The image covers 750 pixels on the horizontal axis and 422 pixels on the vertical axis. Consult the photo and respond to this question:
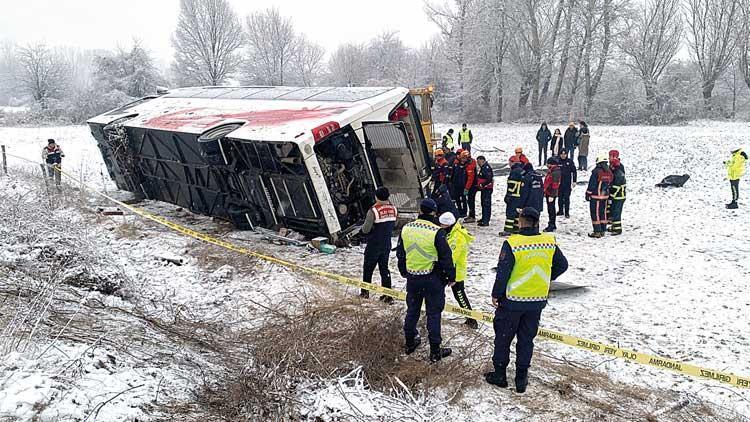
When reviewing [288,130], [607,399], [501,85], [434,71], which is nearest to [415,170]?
[288,130]

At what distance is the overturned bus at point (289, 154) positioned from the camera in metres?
8.45

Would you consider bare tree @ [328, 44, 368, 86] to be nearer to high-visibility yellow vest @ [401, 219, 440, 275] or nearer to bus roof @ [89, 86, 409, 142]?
bus roof @ [89, 86, 409, 142]

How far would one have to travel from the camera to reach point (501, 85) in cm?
3634

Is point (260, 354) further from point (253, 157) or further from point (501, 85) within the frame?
point (501, 85)

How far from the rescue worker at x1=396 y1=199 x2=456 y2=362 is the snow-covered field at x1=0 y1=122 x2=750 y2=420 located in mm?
714

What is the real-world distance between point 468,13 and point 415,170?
30920mm

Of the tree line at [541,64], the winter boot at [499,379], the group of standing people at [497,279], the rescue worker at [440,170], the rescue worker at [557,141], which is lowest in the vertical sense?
the winter boot at [499,379]

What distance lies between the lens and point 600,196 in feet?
30.8

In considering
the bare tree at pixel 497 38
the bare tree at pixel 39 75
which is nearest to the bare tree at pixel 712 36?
the bare tree at pixel 497 38

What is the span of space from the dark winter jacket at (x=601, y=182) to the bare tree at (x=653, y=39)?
1045 inches

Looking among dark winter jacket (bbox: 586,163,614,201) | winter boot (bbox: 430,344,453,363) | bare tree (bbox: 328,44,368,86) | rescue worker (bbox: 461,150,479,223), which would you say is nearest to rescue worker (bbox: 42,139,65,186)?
rescue worker (bbox: 461,150,479,223)

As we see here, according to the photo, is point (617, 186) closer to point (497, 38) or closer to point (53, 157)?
point (53, 157)

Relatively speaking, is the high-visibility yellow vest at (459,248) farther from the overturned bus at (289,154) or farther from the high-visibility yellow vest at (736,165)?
the high-visibility yellow vest at (736,165)

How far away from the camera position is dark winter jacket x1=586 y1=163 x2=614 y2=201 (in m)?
9.42
